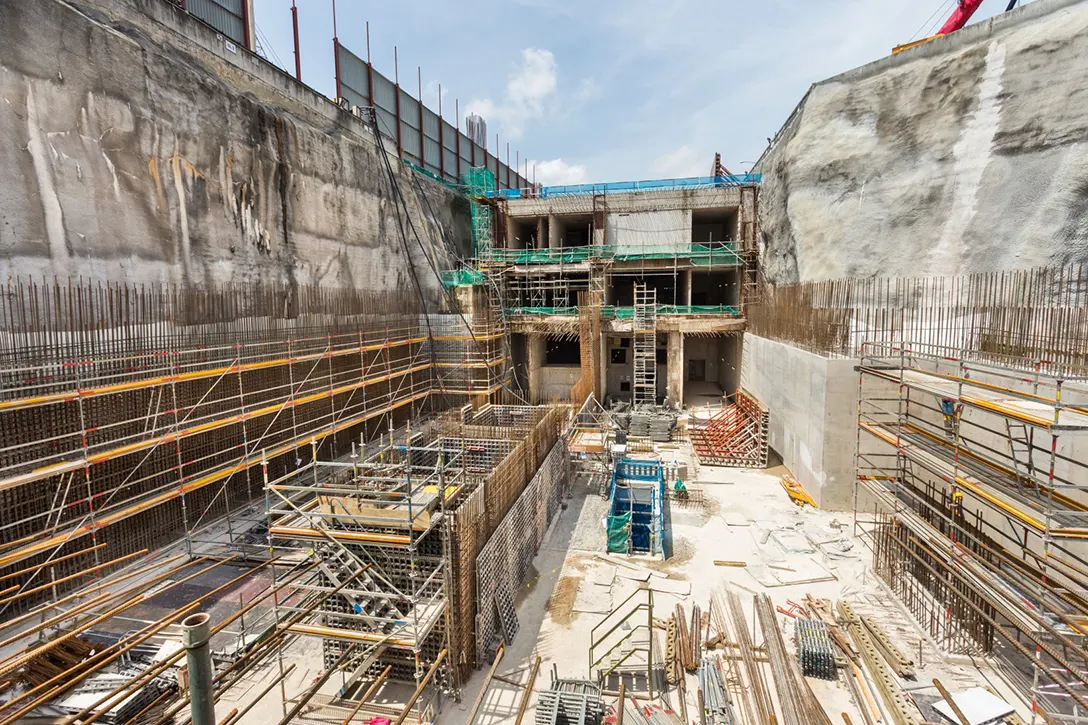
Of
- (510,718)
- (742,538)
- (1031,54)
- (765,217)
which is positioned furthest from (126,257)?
(1031,54)

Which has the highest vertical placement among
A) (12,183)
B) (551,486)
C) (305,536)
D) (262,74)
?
(262,74)

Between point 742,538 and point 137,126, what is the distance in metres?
15.2

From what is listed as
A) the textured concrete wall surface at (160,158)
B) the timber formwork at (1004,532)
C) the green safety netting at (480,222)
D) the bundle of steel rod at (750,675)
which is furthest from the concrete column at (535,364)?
the bundle of steel rod at (750,675)

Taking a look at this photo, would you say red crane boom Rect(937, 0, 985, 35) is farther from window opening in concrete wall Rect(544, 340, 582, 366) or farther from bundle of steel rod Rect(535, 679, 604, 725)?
bundle of steel rod Rect(535, 679, 604, 725)

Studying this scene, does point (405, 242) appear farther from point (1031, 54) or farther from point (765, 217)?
point (1031, 54)

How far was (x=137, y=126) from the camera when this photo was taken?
33.5 feet

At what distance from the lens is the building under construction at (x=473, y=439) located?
6281mm

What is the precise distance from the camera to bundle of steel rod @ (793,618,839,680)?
21.8 feet

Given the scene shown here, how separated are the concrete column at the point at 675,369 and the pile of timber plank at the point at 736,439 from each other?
4330 mm

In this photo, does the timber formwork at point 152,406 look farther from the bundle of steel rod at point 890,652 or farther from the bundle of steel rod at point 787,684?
the bundle of steel rod at point 890,652

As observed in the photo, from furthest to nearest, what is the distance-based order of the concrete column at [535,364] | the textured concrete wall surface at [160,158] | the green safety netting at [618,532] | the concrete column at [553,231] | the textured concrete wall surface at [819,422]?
the concrete column at [553,231] → the concrete column at [535,364] → the textured concrete wall surface at [819,422] → the green safety netting at [618,532] → the textured concrete wall surface at [160,158]

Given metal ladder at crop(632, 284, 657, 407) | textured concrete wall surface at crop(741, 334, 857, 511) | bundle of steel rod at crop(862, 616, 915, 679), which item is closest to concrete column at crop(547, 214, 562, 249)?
metal ladder at crop(632, 284, 657, 407)

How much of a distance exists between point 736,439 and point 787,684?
10205mm

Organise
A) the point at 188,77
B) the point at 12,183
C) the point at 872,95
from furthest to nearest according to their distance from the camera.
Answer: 1. the point at 872,95
2. the point at 188,77
3. the point at 12,183
